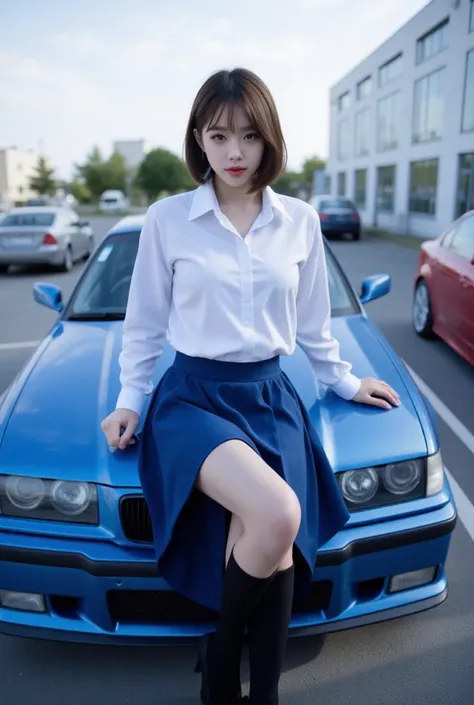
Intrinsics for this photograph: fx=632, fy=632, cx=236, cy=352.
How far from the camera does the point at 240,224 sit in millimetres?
1862

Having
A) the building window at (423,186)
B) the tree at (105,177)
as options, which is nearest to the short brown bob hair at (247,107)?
the building window at (423,186)

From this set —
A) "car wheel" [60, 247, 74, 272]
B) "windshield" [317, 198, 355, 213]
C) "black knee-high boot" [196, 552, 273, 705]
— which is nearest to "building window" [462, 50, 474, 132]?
"windshield" [317, 198, 355, 213]

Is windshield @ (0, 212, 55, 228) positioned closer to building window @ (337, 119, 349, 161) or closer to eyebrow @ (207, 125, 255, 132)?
eyebrow @ (207, 125, 255, 132)

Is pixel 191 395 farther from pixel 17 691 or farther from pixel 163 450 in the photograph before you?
pixel 17 691

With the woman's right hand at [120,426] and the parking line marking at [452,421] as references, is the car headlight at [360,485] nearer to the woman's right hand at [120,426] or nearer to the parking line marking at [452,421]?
the woman's right hand at [120,426]

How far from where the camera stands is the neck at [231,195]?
1.87 meters

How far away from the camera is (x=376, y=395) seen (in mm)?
2363

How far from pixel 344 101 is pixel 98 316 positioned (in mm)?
33578

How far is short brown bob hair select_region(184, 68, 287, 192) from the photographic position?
1.71 m

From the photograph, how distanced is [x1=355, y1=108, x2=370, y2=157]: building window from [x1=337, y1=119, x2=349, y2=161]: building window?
1.93 metres

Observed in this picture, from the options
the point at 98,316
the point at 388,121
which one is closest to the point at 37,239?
the point at 98,316

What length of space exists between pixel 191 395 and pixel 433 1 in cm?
2224

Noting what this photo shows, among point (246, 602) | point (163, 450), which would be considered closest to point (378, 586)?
point (246, 602)

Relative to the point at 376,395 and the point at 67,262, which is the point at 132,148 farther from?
the point at 376,395
